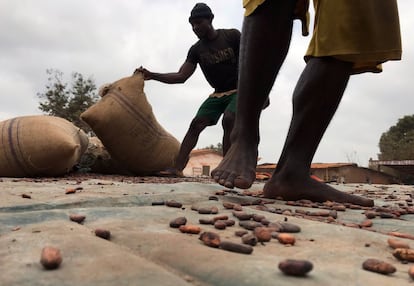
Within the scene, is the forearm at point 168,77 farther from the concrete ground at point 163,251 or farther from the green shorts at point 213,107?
the concrete ground at point 163,251

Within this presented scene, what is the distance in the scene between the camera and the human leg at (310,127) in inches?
68.7

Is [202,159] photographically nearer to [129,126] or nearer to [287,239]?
[129,126]

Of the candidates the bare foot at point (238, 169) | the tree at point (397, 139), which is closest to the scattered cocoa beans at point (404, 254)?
the bare foot at point (238, 169)

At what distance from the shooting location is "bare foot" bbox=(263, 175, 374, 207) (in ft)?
5.72

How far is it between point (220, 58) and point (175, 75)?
441 millimetres

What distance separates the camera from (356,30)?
1.67 metres

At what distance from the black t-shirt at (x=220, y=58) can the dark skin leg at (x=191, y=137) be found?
1.05 feet

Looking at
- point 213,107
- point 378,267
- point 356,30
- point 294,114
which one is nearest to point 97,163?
point 213,107

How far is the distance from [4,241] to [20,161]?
2.89 m

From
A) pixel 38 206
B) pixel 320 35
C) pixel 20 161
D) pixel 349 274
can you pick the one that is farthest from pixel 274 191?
pixel 20 161

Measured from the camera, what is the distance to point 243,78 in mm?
1930

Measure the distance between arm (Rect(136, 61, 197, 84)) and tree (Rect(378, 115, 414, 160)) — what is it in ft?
50.7

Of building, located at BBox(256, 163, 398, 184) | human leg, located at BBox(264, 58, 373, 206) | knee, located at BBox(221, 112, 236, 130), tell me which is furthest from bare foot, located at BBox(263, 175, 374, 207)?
building, located at BBox(256, 163, 398, 184)

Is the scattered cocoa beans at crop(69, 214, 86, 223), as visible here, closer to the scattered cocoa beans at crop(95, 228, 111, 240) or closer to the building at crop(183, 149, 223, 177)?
the scattered cocoa beans at crop(95, 228, 111, 240)
